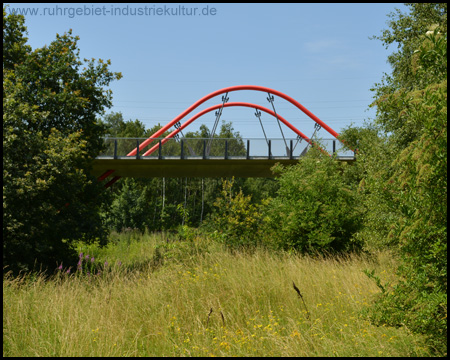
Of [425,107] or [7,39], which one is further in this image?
[7,39]

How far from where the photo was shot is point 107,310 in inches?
270

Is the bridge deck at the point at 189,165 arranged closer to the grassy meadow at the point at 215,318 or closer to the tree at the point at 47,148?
the tree at the point at 47,148

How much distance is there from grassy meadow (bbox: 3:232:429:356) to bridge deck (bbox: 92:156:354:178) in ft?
63.3

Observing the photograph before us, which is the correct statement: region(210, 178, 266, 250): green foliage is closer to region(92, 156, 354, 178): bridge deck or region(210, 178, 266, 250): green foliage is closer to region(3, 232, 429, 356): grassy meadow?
region(3, 232, 429, 356): grassy meadow

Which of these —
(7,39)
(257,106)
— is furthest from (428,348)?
(257,106)

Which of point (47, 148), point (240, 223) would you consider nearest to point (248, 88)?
point (240, 223)

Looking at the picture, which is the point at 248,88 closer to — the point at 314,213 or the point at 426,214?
the point at 314,213

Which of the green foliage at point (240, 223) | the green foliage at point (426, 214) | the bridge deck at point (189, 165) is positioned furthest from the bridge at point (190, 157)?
the green foliage at point (426, 214)

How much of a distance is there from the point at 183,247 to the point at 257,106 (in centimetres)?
3308

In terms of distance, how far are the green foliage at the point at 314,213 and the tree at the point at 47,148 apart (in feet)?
21.3

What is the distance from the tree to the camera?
1352 cm

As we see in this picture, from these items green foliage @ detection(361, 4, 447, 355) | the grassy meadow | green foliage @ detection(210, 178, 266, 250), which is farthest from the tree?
green foliage @ detection(361, 4, 447, 355)

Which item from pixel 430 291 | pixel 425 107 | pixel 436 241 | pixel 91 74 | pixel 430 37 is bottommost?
pixel 430 291

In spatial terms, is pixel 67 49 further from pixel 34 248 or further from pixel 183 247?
pixel 183 247
